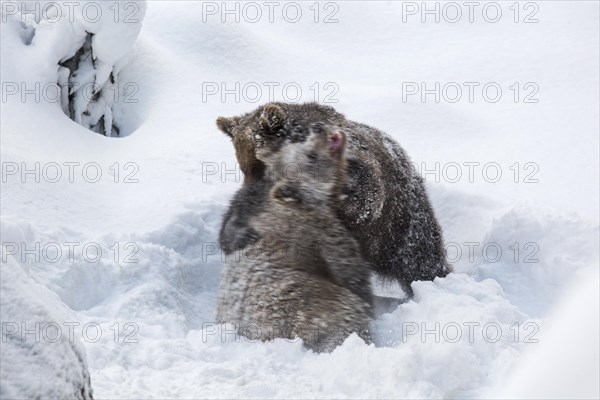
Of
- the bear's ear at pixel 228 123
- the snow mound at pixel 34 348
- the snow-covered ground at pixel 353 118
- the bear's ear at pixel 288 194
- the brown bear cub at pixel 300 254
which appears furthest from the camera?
the bear's ear at pixel 228 123

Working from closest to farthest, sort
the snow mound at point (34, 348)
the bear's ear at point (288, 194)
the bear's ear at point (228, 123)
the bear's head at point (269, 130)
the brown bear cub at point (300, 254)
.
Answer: the snow mound at point (34, 348), the brown bear cub at point (300, 254), the bear's ear at point (288, 194), the bear's head at point (269, 130), the bear's ear at point (228, 123)

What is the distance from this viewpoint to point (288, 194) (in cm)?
463

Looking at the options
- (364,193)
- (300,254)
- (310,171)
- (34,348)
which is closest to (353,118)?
(364,193)

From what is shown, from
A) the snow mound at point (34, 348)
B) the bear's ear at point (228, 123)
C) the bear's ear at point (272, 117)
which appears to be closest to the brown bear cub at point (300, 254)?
the bear's ear at point (272, 117)

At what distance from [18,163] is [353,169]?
8.90ft

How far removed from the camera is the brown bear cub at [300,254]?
4398mm

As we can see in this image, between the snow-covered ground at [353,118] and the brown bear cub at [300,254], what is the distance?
0.23m

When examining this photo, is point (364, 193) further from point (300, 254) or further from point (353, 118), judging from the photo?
point (353, 118)

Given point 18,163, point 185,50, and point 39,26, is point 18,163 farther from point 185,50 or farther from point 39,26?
point 185,50

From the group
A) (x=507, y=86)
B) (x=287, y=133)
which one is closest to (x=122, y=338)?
(x=287, y=133)

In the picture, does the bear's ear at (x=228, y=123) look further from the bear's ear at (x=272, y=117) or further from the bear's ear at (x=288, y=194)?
the bear's ear at (x=288, y=194)

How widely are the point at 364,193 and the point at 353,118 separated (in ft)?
11.2

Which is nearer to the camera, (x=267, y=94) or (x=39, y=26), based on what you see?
(x=39, y=26)

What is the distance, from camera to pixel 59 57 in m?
7.30
